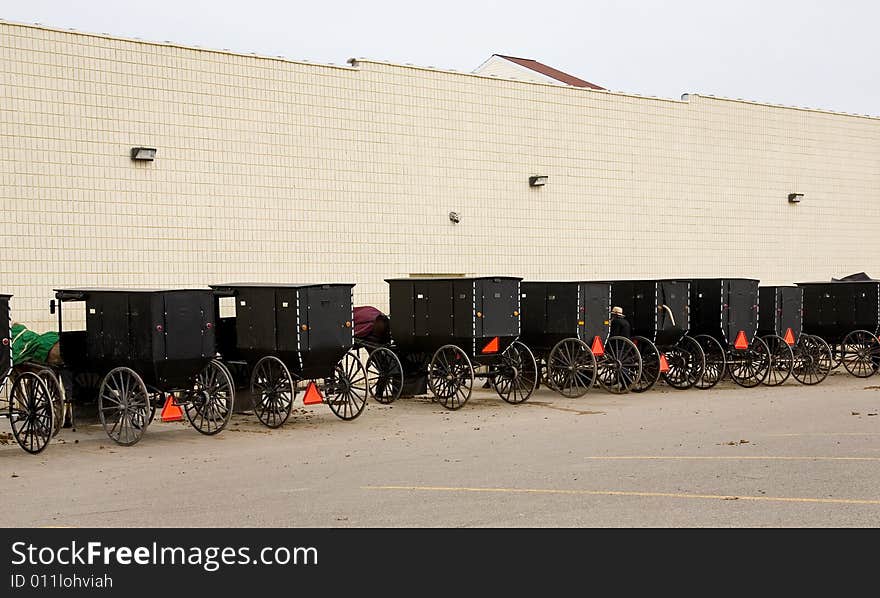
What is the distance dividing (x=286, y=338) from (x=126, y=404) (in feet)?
8.59

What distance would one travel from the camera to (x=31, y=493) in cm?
1120

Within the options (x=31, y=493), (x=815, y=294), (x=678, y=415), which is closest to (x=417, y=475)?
(x=31, y=493)

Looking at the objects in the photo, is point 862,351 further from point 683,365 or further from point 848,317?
point 683,365

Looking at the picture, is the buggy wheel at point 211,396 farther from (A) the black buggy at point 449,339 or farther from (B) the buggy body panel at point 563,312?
(B) the buggy body panel at point 563,312

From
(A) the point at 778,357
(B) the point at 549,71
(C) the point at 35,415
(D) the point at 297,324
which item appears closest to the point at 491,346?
(D) the point at 297,324

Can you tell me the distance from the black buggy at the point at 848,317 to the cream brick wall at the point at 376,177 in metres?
5.51

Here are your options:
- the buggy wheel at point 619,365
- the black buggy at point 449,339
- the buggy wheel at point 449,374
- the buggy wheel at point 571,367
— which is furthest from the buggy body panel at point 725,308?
the buggy wheel at point 449,374

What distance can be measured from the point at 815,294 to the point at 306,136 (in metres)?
12.3

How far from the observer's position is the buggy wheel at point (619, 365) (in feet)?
72.1

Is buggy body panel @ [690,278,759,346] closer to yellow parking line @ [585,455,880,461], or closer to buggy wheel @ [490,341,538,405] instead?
buggy wheel @ [490,341,538,405]

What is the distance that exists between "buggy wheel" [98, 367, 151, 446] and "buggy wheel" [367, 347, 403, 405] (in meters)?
5.68

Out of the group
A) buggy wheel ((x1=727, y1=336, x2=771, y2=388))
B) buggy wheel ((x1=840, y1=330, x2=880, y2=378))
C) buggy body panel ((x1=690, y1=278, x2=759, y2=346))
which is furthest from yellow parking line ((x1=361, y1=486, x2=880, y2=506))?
buggy wheel ((x1=840, y1=330, x2=880, y2=378))

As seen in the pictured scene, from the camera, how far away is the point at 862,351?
25.8m

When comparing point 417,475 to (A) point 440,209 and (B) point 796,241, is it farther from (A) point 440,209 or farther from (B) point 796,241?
(B) point 796,241
